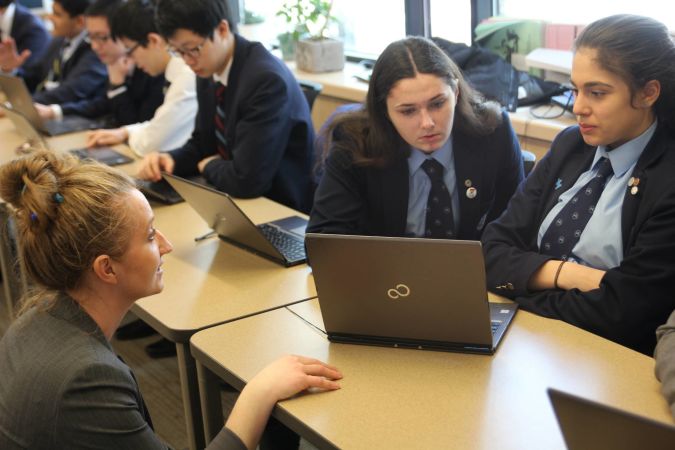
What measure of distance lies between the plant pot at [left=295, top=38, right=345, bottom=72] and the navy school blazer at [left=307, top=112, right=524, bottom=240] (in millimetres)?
2005

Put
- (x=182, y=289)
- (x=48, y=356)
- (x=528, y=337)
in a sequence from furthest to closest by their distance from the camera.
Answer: (x=182, y=289) → (x=528, y=337) → (x=48, y=356)

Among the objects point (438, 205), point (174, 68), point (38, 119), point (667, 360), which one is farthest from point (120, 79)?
point (667, 360)

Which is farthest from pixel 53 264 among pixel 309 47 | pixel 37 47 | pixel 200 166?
pixel 37 47

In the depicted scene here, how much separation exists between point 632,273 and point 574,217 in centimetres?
24

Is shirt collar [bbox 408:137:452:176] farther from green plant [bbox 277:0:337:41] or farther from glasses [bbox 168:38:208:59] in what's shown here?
green plant [bbox 277:0:337:41]

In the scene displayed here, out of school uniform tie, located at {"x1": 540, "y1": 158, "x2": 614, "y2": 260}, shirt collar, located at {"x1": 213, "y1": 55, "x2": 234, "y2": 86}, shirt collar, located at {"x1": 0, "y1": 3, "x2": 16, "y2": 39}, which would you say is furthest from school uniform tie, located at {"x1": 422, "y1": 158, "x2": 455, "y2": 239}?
shirt collar, located at {"x1": 0, "y1": 3, "x2": 16, "y2": 39}

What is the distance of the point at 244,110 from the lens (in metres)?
2.76

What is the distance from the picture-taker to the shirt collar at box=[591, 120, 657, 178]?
5.98 ft

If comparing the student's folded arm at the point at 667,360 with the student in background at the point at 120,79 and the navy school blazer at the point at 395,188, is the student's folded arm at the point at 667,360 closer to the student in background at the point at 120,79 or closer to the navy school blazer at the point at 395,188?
the navy school blazer at the point at 395,188

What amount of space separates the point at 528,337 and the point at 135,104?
260 cm

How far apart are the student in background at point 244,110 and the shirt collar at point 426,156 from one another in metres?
0.69

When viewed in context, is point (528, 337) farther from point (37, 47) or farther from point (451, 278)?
point (37, 47)

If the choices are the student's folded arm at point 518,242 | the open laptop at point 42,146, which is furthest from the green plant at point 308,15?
the student's folded arm at point 518,242

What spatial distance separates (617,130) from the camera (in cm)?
182
